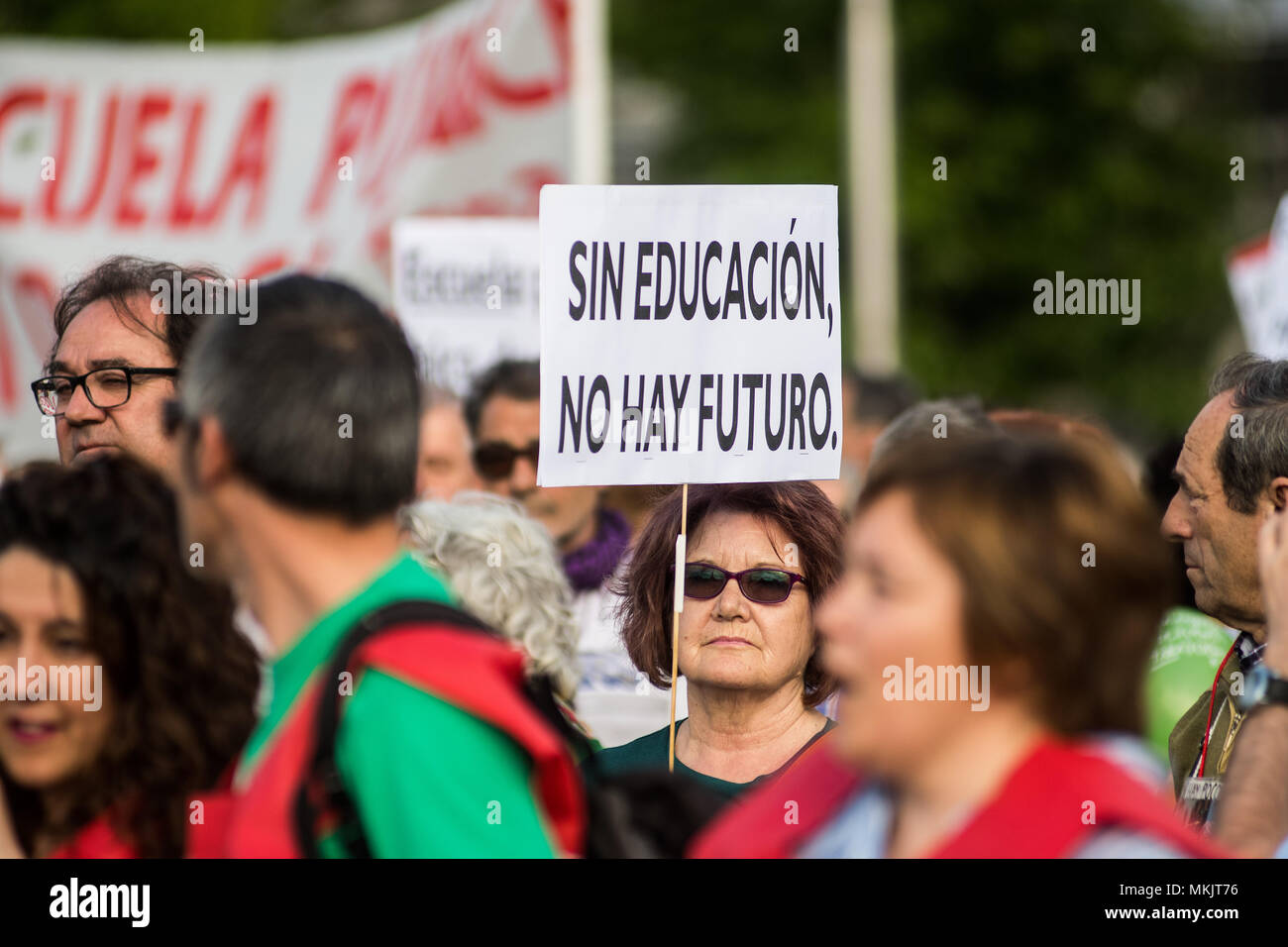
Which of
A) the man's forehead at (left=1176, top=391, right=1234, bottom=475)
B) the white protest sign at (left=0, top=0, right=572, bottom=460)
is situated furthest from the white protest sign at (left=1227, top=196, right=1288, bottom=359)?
the white protest sign at (left=0, top=0, right=572, bottom=460)

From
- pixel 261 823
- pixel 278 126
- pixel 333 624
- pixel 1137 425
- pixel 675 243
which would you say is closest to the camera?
pixel 261 823

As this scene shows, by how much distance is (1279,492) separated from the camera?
3334 mm

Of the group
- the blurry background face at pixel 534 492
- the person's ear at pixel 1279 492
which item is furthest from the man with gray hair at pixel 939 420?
the blurry background face at pixel 534 492

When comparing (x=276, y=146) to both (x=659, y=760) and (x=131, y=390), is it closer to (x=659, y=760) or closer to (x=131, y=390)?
(x=131, y=390)

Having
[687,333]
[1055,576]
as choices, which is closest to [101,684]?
[1055,576]

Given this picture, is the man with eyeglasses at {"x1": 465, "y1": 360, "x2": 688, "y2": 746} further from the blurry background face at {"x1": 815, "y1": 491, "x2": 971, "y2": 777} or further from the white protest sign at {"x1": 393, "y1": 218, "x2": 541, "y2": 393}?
the blurry background face at {"x1": 815, "y1": 491, "x2": 971, "y2": 777}

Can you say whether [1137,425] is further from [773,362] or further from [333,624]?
[333,624]

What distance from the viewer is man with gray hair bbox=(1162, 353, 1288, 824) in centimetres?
333

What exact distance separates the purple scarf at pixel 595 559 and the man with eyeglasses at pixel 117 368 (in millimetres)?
2088

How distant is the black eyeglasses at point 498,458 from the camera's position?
5.36m

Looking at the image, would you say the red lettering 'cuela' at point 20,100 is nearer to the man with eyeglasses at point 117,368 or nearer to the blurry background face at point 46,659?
the man with eyeglasses at point 117,368
